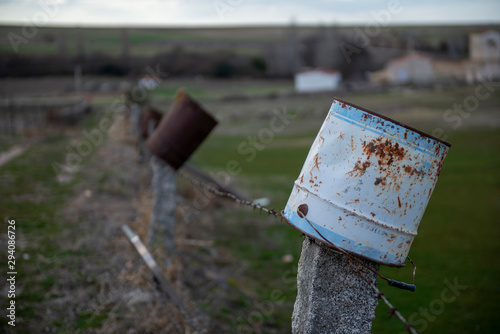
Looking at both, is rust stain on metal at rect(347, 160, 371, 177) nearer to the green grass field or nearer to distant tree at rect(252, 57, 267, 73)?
the green grass field

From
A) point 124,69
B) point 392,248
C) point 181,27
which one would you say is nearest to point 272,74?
point 124,69

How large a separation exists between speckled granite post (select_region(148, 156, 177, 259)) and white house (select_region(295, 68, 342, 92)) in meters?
59.7

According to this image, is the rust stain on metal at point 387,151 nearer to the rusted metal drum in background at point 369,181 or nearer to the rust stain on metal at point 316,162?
the rusted metal drum in background at point 369,181

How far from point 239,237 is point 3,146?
10.4 metres

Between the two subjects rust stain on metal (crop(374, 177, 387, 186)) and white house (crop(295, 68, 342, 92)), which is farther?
white house (crop(295, 68, 342, 92))

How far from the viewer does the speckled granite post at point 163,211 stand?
200 inches

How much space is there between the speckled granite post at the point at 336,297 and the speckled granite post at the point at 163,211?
3188mm

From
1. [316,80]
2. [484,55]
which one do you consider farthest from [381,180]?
[484,55]

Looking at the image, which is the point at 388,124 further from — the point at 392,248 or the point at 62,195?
the point at 62,195

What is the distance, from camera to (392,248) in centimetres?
202

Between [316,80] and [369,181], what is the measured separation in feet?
209

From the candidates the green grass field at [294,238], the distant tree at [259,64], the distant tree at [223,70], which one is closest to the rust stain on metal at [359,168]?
the green grass field at [294,238]

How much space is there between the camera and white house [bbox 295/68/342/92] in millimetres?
63750

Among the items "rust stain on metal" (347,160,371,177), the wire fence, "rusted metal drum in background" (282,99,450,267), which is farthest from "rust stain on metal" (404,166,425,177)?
the wire fence
